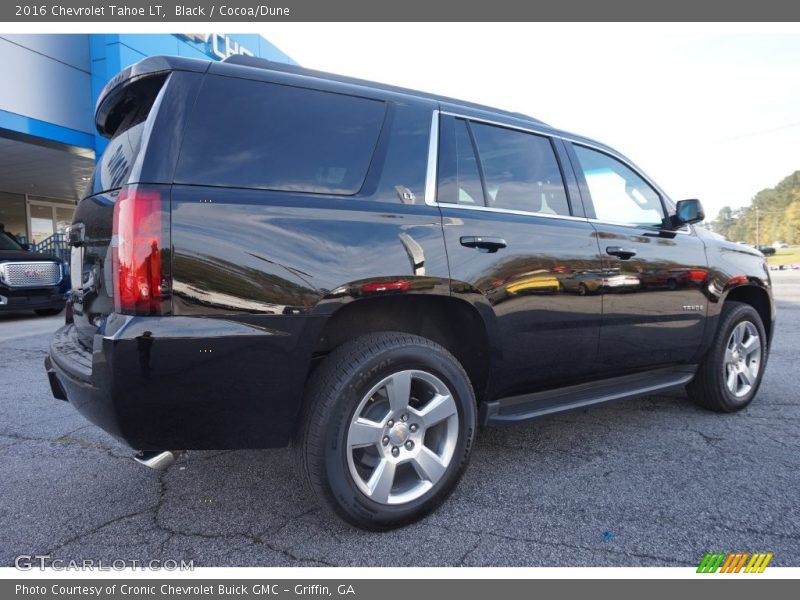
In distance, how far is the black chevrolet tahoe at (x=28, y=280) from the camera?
29.3ft

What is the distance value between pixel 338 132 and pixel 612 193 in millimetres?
1908

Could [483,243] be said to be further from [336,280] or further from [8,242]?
[8,242]

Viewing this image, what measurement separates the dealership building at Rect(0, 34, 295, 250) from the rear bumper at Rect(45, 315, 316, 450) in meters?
11.8

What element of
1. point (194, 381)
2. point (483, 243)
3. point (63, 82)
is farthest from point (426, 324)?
point (63, 82)

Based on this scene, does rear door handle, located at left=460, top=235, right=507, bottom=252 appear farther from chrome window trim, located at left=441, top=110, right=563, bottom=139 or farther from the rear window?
chrome window trim, located at left=441, top=110, right=563, bottom=139

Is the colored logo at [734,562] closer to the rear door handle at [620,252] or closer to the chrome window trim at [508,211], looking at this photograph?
the rear door handle at [620,252]

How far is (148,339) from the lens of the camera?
1.82 metres

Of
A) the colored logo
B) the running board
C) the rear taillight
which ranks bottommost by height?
the colored logo

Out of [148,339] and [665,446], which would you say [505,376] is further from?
[148,339]

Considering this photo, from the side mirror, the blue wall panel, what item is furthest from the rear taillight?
the blue wall panel

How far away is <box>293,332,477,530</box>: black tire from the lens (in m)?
2.07

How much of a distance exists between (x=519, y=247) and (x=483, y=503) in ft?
3.97

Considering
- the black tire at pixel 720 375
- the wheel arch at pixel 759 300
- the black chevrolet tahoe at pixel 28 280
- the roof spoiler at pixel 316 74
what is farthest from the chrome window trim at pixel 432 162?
the black chevrolet tahoe at pixel 28 280

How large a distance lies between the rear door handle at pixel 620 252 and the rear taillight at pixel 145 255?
2.29m
